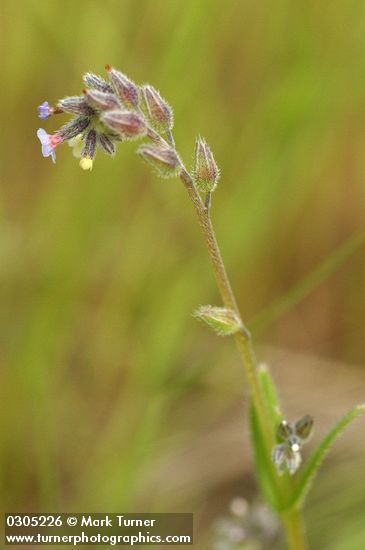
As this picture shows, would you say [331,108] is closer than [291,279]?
Yes

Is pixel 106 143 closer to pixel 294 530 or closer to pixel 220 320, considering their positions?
pixel 220 320

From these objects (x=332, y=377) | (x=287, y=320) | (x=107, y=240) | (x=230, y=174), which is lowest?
(x=332, y=377)

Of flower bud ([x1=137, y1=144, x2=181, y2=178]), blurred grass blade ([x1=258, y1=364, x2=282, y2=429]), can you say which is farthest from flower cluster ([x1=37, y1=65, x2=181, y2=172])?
blurred grass blade ([x1=258, y1=364, x2=282, y2=429])

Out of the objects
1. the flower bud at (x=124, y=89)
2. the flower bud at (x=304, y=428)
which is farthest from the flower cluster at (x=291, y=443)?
the flower bud at (x=124, y=89)

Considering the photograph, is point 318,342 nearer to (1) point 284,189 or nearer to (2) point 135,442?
(1) point 284,189

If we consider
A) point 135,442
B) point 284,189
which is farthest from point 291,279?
point 135,442
